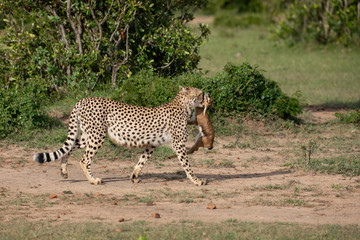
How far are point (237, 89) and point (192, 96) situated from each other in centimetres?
317

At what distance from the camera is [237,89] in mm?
11305

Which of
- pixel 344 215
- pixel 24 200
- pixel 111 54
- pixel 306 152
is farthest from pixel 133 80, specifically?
pixel 344 215

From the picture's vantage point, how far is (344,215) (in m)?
6.65

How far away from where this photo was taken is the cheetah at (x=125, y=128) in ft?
26.2

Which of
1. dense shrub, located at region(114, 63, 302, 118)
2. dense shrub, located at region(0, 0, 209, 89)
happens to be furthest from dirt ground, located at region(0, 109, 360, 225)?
dense shrub, located at region(0, 0, 209, 89)

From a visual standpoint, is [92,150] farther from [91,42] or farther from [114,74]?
[91,42]

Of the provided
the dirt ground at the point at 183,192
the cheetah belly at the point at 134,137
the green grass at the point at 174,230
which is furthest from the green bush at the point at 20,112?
the green grass at the point at 174,230

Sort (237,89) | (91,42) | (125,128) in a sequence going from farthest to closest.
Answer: (91,42), (237,89), (125,128)

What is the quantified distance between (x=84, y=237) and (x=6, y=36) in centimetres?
742

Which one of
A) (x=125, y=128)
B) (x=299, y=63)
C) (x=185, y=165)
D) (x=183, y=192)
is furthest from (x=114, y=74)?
(x=299, y=63)

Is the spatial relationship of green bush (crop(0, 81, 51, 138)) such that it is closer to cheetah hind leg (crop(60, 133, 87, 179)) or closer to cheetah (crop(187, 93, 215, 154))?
cheetah hind leg (crop(60, 133, 87, 179))

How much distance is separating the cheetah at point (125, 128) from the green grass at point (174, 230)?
1838 mm

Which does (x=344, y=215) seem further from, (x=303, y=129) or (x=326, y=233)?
(x=303, y=129)

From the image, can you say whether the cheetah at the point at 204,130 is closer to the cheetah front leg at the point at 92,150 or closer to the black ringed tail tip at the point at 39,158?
the cheetah front leg at the point at 92,150
